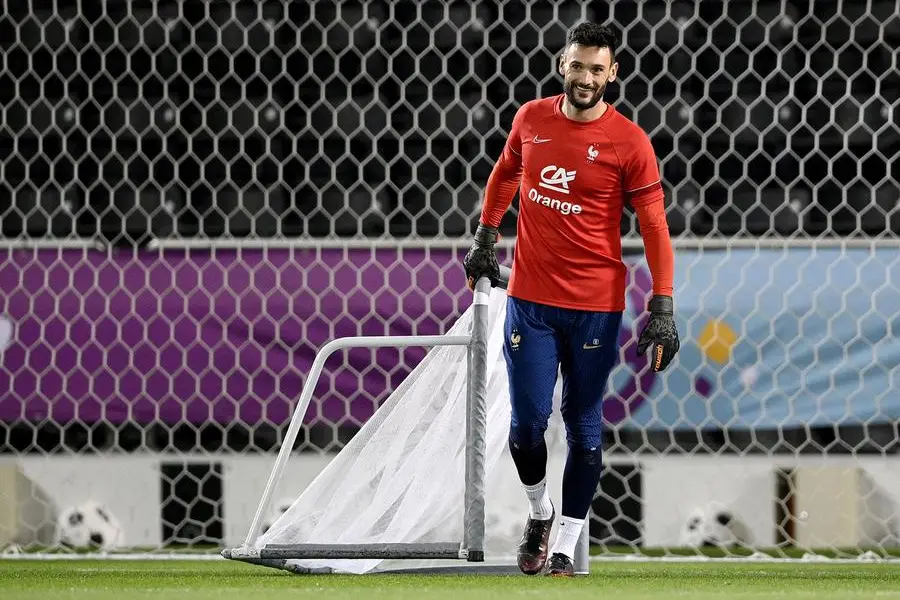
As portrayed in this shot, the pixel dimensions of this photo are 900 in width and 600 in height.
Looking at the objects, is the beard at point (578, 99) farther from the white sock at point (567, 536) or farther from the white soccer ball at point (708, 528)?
the white soccer ball at point (708, 528)

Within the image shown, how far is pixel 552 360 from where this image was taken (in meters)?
2.18

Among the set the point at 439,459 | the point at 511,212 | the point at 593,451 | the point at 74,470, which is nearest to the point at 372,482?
the point at 439,459

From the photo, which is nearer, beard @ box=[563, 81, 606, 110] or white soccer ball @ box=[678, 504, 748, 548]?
beard @ box=[563, 81, 606, 110]

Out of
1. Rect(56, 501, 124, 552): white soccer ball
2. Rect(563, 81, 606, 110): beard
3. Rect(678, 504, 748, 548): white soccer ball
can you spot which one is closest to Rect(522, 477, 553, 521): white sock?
Rect(563, 81, 606, 110): beard

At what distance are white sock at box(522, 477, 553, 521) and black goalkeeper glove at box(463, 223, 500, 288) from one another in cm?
36

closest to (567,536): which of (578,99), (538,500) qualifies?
(538,500)

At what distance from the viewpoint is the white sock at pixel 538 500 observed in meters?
2.25

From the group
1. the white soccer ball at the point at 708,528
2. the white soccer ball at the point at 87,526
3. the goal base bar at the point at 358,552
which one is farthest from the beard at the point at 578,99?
the white soccer ball at the point at 87,526

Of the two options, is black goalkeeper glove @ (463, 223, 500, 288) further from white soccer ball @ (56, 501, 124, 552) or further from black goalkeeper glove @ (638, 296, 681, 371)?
white soccer ball @ (56, 501, 124, 552)

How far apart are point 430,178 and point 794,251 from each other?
137 cm

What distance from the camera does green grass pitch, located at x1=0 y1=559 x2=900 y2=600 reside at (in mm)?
1828

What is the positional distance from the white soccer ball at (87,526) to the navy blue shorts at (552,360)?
1.30 metres

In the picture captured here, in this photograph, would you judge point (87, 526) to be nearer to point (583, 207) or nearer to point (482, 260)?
point (482, 260)

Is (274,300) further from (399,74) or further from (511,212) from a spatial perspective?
(399,74)
